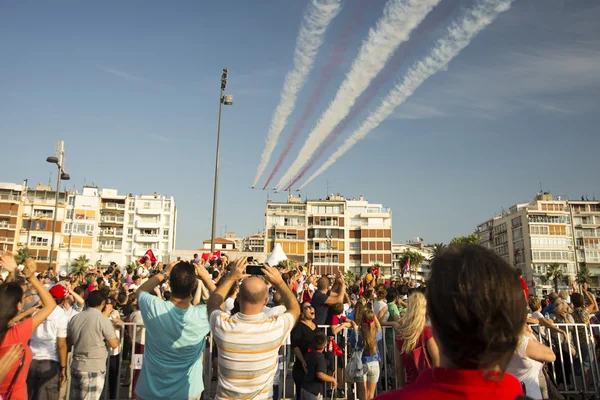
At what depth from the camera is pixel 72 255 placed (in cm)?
8138

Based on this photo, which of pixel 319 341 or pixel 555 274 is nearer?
pixel 319 341

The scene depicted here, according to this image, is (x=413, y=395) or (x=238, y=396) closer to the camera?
(x=413, y=395)

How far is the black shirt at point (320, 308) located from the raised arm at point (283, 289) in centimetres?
548

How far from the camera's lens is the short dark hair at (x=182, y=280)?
4.33 m

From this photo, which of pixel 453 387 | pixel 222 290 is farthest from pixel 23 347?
pixel 453 387

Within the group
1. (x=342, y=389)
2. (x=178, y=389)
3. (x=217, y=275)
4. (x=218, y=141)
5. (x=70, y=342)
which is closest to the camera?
(x=178, y=389)

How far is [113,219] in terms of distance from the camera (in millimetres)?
86625

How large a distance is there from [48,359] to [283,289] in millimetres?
4140

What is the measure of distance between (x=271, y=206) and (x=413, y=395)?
3383 inches

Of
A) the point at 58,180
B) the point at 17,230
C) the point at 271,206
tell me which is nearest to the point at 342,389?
the point at 58,180

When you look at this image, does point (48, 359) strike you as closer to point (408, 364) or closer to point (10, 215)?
point (408, 364)

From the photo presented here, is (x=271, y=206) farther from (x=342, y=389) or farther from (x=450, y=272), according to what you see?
(x=450, y=272)

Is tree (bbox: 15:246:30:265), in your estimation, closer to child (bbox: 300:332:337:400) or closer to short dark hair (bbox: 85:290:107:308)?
short dark hair (bbox: 85:290:107:308)

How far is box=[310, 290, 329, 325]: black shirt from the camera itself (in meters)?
9.35
